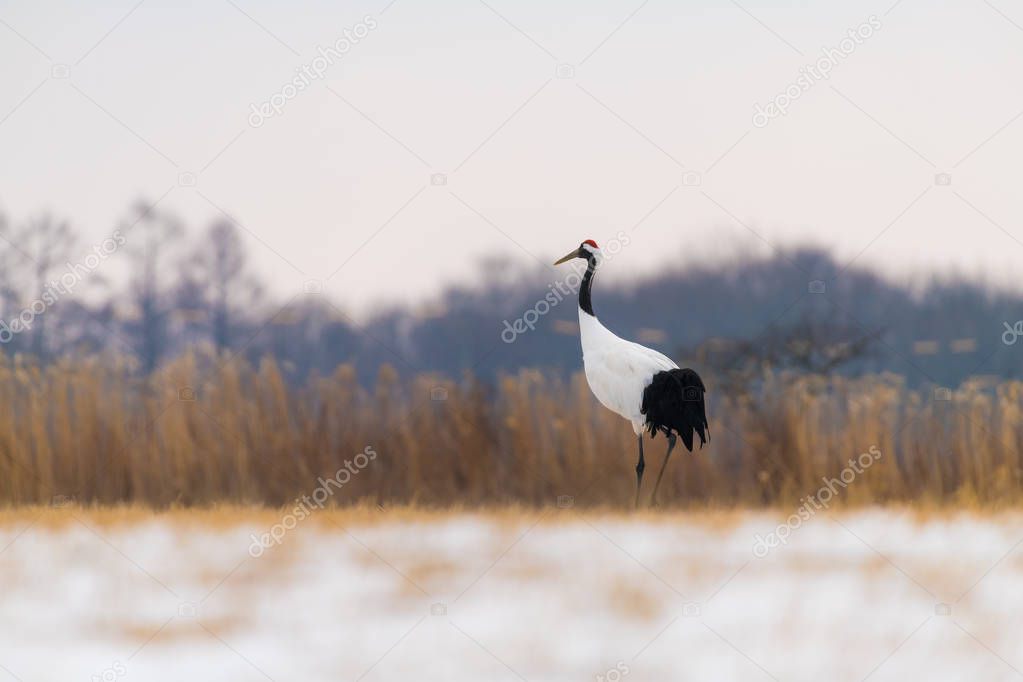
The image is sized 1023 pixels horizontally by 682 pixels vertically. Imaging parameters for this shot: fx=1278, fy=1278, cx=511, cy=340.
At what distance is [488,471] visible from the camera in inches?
322

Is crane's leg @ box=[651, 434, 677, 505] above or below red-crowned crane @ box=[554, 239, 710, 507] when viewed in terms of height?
below

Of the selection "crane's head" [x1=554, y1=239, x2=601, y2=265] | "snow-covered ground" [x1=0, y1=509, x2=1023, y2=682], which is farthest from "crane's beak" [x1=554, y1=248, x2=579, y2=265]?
"snow-covered ground" [x1=0, y1=509, x2=1023, y2=682]

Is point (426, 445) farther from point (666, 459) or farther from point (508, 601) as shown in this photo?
point (508, 601)

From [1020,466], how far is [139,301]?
1092cm

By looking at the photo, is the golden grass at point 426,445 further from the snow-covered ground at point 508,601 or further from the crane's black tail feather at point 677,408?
the snow-covered ground at point 508,601

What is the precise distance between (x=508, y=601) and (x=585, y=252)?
4279mm

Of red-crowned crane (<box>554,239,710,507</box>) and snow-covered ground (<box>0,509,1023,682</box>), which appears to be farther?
red-crowned crane (<box>554,239,710,507</box>)

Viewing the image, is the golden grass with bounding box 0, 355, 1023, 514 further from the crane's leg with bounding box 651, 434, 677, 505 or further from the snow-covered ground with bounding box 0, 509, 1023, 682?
the snow-covered ground with bounding box 0, 509, 1023, 682

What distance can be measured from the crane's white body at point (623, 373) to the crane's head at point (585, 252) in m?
0.86

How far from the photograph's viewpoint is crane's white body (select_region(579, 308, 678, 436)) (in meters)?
8.21

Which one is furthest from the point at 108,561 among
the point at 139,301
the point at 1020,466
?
the point at 139,301

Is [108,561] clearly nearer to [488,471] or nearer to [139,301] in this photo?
[488,471]

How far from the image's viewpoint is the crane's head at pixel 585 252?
9.05 m

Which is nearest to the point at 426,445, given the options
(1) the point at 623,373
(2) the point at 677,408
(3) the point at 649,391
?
(1) the point at 623,373
